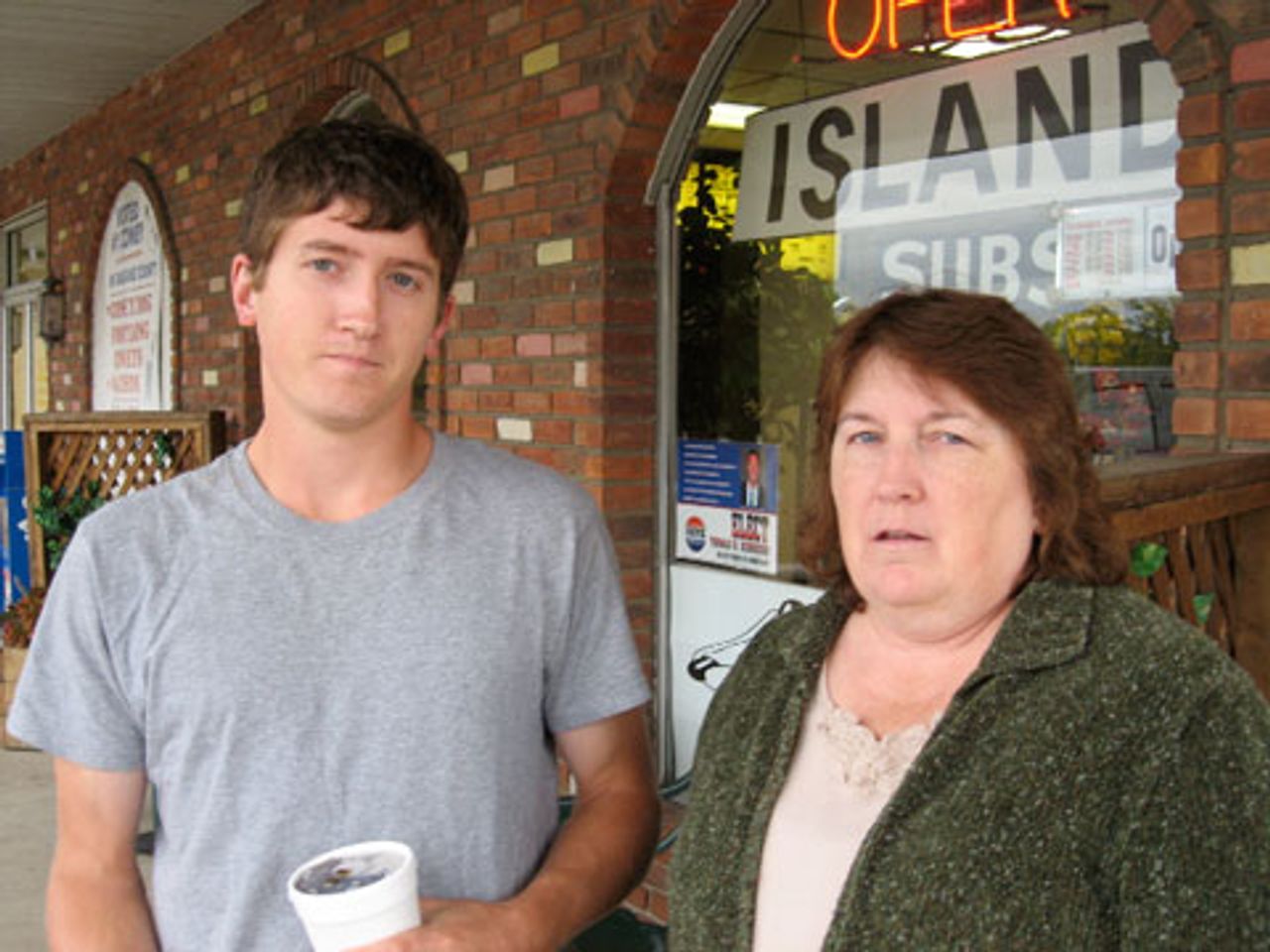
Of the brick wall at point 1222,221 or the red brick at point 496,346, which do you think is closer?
the brick wall at point 1222,221

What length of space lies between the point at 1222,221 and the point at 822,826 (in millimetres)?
1545

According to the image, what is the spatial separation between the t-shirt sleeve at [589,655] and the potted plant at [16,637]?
4.74 meters

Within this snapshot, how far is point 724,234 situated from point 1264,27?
184 centimetres

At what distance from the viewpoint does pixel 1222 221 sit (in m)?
2.39

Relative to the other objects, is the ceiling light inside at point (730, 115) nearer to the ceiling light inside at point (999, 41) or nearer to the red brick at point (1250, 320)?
the ceiling light inside at point (999, 41)

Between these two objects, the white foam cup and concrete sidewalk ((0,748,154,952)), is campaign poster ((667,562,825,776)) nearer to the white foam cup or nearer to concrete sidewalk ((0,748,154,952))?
concrete sidewalk ((0,748,154,952))

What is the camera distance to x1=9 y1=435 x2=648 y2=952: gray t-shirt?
56.3 inches

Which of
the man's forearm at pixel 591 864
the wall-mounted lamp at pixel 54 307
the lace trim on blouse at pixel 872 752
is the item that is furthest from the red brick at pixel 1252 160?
the wall-mounted lamp at pixel 54 307

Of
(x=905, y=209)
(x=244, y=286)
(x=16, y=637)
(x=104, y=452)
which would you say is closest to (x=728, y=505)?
(x=905, y=209)

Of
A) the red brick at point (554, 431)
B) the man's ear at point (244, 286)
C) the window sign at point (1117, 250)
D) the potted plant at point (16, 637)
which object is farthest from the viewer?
the potted plant at point (16, 637)

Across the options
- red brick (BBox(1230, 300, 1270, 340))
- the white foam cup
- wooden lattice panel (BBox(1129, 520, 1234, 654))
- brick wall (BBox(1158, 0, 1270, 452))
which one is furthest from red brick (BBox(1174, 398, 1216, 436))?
the white foam cup

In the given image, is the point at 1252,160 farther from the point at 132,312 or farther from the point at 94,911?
the point at 132,312

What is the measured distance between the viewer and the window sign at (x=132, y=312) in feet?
24.3

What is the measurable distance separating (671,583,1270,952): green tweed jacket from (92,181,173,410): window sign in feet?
21.5
